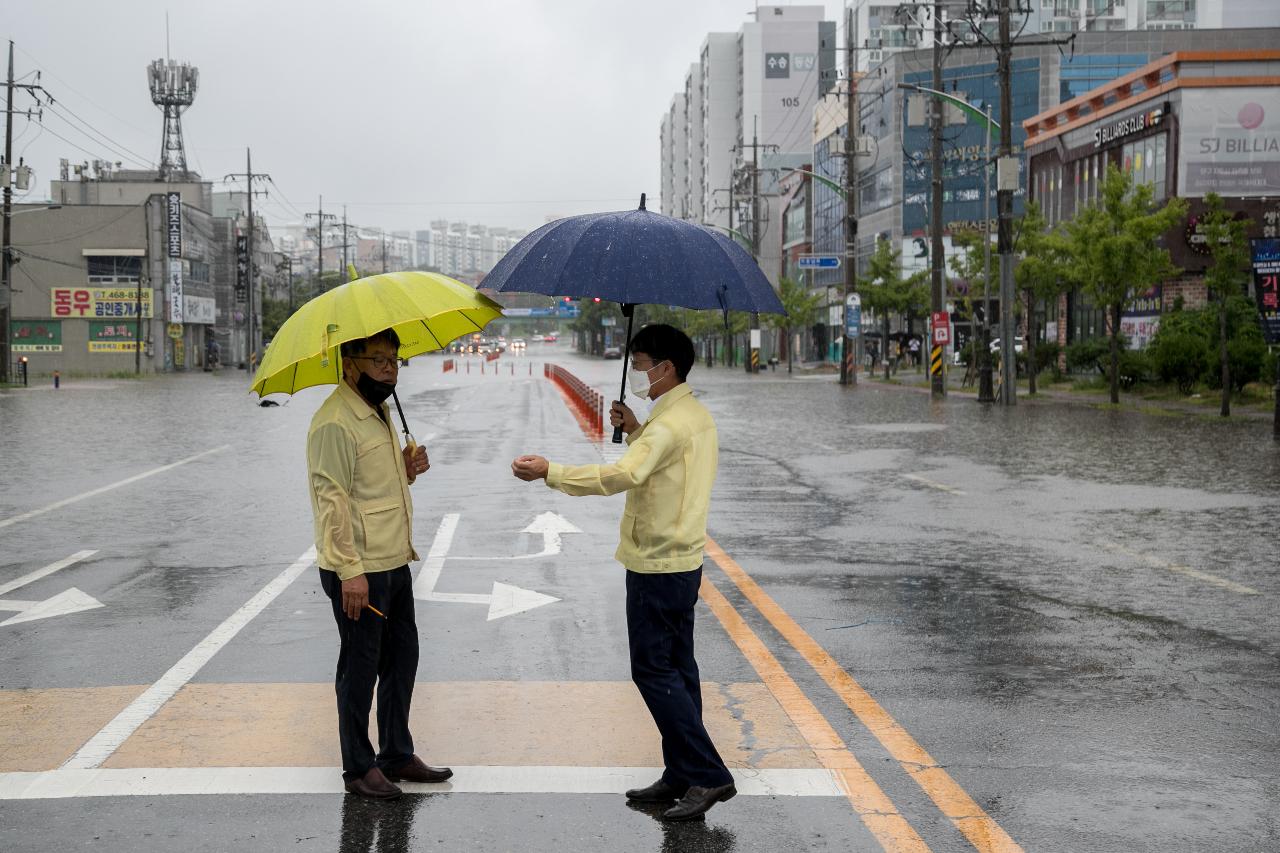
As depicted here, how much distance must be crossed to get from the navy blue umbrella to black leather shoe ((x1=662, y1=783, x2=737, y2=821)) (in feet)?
4.94

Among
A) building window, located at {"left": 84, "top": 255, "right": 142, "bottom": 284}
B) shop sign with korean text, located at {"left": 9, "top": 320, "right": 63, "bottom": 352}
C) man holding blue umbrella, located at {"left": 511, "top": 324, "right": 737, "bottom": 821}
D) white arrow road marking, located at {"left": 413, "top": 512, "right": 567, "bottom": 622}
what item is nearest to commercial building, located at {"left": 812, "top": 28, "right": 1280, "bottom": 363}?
building window, located at {"left": 84, "top": 255, "right": 142, "bottom": 284}

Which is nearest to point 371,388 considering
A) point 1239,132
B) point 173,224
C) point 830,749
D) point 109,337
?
point 830,749

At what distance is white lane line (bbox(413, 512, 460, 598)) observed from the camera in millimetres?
10114

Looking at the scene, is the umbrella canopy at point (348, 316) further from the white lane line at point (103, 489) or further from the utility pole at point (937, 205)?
the utility pole at point (937, 205)

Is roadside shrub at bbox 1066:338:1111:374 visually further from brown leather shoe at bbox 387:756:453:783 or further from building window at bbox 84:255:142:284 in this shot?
building window at bbox 84:255:142:284

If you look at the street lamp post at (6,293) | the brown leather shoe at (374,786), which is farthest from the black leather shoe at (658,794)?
the street lamp post at (6,293)

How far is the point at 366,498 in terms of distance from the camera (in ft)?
18.0

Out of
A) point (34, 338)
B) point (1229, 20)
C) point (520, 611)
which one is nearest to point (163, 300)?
point (34, 338)

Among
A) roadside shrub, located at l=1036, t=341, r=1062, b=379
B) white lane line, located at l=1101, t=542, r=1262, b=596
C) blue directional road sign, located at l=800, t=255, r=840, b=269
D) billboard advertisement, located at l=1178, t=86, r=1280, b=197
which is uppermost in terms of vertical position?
billboard advertisement, located at l=1178, t=86, r=1280, b=197

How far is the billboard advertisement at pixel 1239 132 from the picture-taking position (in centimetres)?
Result: 4631

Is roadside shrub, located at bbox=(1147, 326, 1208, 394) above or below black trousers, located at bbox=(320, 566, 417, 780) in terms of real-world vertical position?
above

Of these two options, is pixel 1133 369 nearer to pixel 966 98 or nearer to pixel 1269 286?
pixel 1269 286

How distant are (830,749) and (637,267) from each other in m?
2.11

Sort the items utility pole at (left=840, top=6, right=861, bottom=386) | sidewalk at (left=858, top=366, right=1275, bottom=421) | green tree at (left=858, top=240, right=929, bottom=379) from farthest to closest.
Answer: green tree at (left=858, top=240, right=929, bottom=379) → utility pole at (left=840, top=6, right=861, bottom=386) → sidewalk at (left=858, top=366, right=1275, bottom=421)
